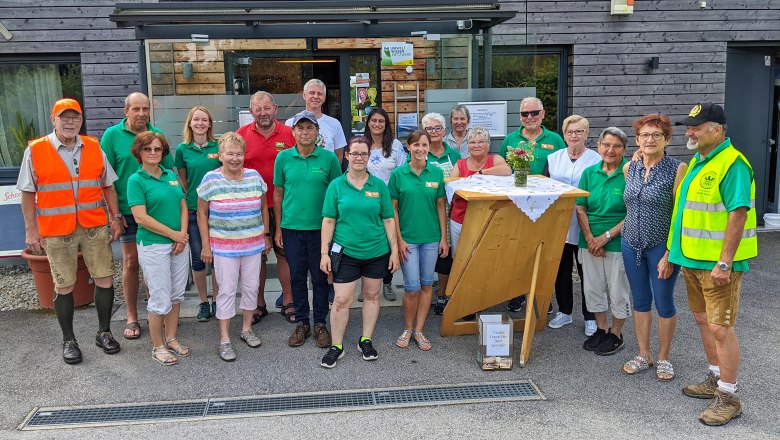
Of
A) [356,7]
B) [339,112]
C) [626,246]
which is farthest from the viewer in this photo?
[339,112]

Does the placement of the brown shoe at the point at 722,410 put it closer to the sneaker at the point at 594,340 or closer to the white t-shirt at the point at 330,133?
the sneaker at the point at 594,340

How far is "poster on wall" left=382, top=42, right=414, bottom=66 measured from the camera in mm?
7121

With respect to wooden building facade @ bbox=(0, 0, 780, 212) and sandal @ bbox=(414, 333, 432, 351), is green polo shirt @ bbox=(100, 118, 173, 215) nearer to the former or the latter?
wooden building facade @ bbox=(0, 0, 780, 212)

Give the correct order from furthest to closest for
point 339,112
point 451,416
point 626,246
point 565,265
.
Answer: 1. point 339,112
2. point 565,265
3. point 626,246
4. point 451,416

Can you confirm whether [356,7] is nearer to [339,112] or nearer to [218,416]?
[339,112]

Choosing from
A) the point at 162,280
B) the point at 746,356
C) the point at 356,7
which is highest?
the point at 356,7

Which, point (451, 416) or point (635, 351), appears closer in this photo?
point (451, 416)

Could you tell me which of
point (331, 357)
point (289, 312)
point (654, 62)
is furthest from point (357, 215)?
point (654, 62)

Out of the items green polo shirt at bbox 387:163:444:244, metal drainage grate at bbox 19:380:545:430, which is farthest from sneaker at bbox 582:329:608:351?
green polo shirt at bbox 387:163:444:244

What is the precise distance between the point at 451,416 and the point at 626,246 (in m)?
1.64

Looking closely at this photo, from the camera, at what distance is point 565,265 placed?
536 centimetres

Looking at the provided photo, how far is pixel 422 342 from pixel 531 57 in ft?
12.8

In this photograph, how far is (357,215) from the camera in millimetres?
4566

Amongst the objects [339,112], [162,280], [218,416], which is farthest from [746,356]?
[339,112]
